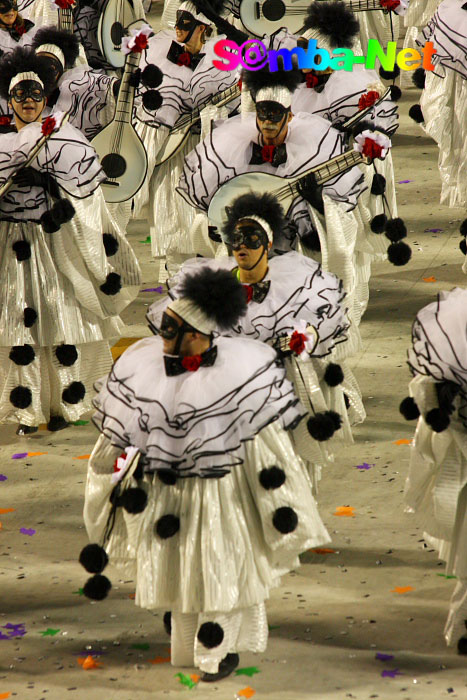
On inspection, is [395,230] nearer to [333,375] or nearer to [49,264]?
[333,375]

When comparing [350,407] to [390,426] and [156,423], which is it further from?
[156,423]

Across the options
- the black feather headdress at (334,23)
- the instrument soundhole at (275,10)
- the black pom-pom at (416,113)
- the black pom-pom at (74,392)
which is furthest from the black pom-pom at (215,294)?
the black pom-pom at (416,113)

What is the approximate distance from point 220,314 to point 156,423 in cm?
41

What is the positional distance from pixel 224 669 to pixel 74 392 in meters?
2.29

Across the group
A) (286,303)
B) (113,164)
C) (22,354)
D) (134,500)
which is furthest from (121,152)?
(134,500)

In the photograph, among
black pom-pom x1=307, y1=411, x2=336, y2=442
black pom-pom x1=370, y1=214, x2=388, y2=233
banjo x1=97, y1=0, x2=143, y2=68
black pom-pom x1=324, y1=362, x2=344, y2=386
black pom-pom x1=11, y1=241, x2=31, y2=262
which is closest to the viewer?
black pom-pom x1=307, y1=411, x2=336, y2=442

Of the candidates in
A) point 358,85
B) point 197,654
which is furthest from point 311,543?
point 358,85

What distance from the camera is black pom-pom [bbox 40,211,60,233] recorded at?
6.92 meters

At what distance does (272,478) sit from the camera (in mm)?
4828

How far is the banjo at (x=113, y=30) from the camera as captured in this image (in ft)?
31.3

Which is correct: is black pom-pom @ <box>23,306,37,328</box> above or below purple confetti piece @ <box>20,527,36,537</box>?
above

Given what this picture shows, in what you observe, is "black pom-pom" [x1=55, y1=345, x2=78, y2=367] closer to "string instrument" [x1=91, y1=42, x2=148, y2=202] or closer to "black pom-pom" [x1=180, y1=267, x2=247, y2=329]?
"string instrument" [x1=91, y1=42, x2=148, y2=202]

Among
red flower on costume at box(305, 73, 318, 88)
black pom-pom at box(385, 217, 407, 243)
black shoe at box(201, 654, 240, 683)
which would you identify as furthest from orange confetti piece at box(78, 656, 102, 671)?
red flower on costume at box(305, 73, 318, 88)

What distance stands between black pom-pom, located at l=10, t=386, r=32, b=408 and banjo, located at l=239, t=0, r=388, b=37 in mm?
2703
